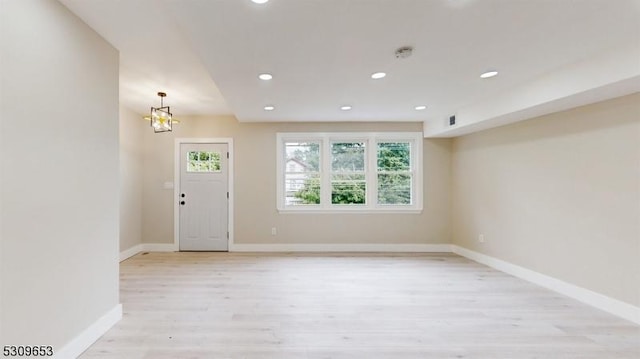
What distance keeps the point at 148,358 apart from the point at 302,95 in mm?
2891

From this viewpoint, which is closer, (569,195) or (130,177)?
(569,195)

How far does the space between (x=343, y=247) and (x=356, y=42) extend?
378 centimetres

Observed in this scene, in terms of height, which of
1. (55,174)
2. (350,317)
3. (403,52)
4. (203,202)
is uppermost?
(403,52)

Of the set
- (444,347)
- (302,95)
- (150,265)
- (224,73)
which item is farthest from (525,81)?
(150,265)

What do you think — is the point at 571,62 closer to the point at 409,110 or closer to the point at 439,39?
the point at 439,39

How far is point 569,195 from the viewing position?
314 cm

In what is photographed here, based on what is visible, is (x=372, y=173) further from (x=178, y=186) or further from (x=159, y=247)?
(x=159, y=247)

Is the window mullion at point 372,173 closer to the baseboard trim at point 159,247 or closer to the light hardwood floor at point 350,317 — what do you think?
the light hardwood floor at point 350,317

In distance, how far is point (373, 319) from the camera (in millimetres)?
2588

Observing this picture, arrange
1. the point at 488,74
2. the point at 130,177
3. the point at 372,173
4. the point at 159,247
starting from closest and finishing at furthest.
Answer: the point at 488,74 < the point at 130,177 < the point at 159,247 < the point at 372,173

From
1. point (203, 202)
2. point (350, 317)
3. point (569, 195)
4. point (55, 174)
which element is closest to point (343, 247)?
point (350, 317)

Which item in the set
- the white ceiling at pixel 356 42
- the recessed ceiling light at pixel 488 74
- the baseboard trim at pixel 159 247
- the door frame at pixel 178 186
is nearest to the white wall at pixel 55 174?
the white ceiling at pixel 356 42

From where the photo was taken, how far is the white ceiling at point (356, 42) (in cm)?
176

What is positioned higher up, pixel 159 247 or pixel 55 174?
pixel 55 174
